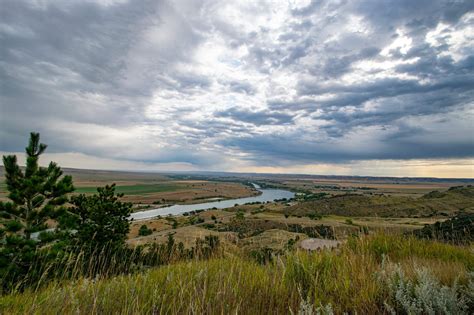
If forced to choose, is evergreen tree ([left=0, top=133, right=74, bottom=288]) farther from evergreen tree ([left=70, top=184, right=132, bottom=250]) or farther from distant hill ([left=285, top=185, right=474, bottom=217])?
distant hill ([left=285, top=185, right=474, bottom=217])

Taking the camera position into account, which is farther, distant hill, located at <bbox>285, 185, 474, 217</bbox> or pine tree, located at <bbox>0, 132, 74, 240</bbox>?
distant hill, located at <bbox>285, 185, 474, 217</bbox>

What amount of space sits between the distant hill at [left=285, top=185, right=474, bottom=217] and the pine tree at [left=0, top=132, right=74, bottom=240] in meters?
68.4

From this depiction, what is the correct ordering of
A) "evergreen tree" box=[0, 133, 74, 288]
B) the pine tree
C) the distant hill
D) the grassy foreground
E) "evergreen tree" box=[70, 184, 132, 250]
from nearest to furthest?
the grassy foreground
"evergreen tree" box=[0, 133, 74, 288]
the pine tree
"evergreen tree" box=[70, 184, 132, 250]
the distant hill

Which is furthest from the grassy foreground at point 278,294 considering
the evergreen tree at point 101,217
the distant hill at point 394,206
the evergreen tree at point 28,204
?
the distant hill at point 394,206

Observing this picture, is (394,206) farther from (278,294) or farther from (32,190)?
(278,294)

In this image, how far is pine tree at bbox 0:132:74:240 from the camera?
50.4 feet

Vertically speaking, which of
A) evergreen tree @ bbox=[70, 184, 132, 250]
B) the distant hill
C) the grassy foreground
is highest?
the grassy foreground

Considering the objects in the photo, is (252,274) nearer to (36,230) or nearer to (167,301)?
(167,301)

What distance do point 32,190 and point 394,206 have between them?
8874 cm

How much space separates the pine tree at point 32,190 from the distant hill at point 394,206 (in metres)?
68.4

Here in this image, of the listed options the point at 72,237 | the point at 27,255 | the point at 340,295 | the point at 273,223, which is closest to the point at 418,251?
the point at 340,295

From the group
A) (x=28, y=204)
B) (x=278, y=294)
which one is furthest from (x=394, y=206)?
(x=278, y=294)

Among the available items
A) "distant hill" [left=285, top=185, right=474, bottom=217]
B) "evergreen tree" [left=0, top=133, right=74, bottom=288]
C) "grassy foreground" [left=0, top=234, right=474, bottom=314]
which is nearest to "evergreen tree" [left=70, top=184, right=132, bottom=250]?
"evergreen tree" [left=0, top=133, right=74, bottom=288]

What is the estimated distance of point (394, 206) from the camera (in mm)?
78062
